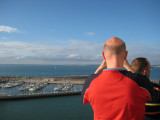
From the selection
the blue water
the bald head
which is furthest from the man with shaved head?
the blue water

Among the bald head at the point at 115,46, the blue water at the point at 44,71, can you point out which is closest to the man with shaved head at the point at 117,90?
the bald head at the point at 115,46

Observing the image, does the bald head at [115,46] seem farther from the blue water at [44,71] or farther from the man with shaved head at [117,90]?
the blue water at [44,71]

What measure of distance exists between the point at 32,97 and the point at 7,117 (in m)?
7.14

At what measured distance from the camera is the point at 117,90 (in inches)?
27.0

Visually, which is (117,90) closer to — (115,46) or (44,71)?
(115,46)

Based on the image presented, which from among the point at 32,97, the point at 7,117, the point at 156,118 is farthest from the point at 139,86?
the point at 32,97

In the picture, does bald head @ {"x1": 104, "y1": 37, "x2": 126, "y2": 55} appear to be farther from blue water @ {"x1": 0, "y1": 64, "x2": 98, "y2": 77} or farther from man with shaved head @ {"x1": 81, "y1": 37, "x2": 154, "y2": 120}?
blue water @ {"x1": 0, "y1": 64, "x2": 98, "y2": 77}

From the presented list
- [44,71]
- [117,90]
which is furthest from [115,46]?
[44,71]

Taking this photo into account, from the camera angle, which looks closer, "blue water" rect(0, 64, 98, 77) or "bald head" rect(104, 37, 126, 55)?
"bald head" rect(104, 37, 126, 55)

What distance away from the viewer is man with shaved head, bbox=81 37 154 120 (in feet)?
2.21

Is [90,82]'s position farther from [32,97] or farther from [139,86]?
[32,97]

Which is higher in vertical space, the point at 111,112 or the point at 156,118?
the point at 111,112

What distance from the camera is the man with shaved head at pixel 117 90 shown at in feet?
2.21

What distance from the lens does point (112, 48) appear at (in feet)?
2.48
